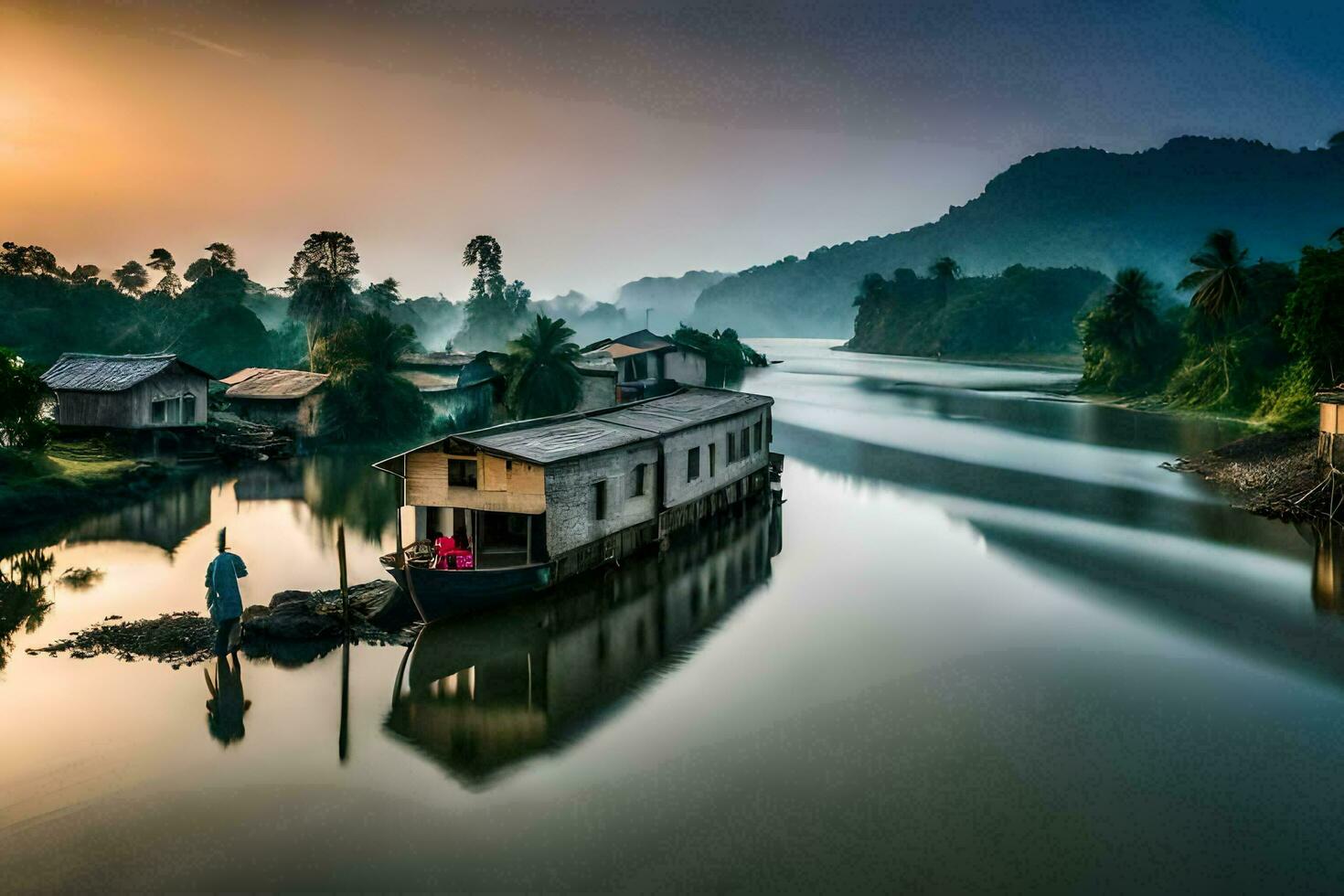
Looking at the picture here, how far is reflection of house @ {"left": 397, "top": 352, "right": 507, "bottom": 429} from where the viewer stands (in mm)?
57875

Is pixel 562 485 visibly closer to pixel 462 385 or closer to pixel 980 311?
pixel 462 385

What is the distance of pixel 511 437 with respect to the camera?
25.0m

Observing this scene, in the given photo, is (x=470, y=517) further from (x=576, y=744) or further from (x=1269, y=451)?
(x=1269, y=451)

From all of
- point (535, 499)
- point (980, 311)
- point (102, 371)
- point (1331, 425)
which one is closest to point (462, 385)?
point (102, 371)

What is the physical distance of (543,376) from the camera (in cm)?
5488

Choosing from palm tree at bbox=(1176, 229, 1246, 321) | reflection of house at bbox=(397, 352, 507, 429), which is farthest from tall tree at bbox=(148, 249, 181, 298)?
palm tree at bbox=(1176, 229, 1246, 321)

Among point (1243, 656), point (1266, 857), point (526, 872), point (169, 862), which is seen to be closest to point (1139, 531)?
point (1243, 656)

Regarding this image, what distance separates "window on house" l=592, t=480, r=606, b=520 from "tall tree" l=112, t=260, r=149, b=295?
9222 centimetres

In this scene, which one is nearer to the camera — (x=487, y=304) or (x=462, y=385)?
(x=462, y=385)

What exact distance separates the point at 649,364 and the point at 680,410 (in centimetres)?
4193

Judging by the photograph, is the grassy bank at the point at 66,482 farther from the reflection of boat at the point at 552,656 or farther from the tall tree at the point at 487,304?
the tall tree at the point at 487,304

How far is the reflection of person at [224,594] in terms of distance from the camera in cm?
1900

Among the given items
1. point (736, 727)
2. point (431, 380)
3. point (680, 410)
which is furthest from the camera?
point (431, 380)

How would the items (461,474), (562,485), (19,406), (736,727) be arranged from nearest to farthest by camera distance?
(736,727) < (562,485) < (461,474) < (19,406)
